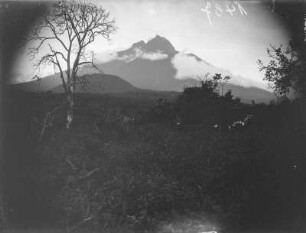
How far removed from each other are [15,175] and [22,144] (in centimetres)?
84

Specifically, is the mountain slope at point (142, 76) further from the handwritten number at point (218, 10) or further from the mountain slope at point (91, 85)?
the handwritten number at point (218, 10)

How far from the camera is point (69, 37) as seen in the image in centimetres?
1009

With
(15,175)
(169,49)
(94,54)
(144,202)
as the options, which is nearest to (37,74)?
(94,54)

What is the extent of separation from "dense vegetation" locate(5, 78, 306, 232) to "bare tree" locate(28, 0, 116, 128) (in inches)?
33.8

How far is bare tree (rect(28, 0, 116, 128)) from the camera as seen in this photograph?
9.82 m

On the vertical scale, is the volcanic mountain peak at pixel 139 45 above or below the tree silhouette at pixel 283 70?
above

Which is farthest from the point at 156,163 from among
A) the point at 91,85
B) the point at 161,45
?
the point at 161,45

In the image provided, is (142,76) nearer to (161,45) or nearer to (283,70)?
(161,45)

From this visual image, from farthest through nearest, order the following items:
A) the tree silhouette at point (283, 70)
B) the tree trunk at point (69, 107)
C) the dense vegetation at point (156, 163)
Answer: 1. the tree silhouette at point (283, 70)
2. the tree trunk at point (69, 107)
3. the dense vegetation at point (156, 163)

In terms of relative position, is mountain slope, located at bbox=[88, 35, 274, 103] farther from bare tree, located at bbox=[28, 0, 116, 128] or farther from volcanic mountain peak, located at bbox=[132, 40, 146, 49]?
bare tree, located at bbox=[28, 0, 116, 128]

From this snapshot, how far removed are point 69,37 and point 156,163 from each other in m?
4.34

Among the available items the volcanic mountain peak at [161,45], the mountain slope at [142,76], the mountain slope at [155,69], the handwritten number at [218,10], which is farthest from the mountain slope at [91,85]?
the handwritten number at [218,10]

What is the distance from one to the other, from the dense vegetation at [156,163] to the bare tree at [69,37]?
86cm

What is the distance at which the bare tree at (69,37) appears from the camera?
982 cm
